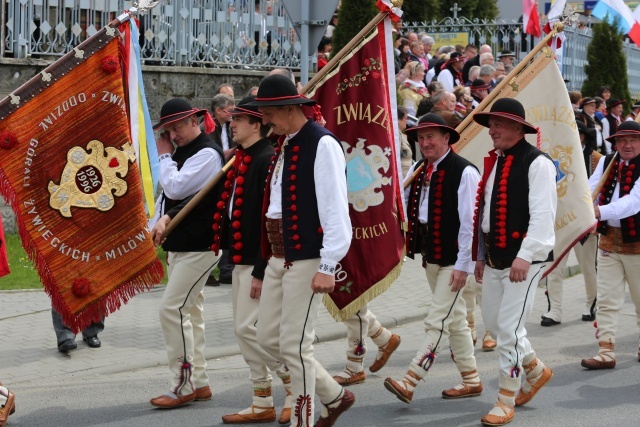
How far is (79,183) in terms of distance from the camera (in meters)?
7.21

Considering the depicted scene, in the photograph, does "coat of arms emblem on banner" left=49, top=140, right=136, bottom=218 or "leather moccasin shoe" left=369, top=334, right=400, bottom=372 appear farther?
"leather moccasin shoe" left=369, top=334, right=400, bottom=372

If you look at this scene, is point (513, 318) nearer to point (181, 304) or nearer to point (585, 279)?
point (181, 304)

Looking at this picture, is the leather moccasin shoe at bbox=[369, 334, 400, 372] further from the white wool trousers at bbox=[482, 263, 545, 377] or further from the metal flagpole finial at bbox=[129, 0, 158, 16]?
the metal flagpole finial at bbox=[129, 0, 158, 16]

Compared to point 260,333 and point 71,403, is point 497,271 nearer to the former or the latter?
point 260,333

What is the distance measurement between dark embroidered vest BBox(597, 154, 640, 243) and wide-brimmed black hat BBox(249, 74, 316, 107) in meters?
3.76

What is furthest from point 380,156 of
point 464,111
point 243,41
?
point 243,41

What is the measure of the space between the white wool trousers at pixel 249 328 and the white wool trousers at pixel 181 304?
18.3 inches

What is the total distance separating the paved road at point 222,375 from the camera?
7367 millimetres

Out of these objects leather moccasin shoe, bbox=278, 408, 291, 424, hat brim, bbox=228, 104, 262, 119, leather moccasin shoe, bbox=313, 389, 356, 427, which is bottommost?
leather moccasin shoe, bbox=278, 408, 291, 424

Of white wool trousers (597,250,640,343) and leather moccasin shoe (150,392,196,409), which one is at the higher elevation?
white wool trousers (597,250,640,343)

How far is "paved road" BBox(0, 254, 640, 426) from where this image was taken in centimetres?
737

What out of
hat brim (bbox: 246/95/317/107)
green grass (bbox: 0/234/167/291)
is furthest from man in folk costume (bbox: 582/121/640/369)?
green grass (bbox: 0/234/167/291)

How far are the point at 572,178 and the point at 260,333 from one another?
3227mm

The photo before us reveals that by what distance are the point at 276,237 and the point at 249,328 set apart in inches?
32.1
